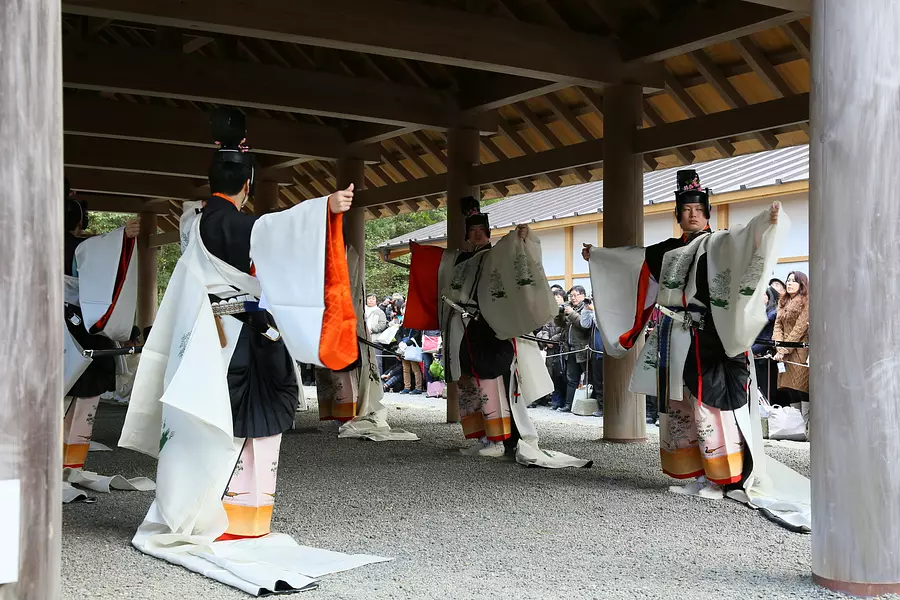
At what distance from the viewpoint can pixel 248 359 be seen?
3.38m

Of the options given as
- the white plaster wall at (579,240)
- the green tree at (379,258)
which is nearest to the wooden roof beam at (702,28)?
the white plaster wall at (579,240)

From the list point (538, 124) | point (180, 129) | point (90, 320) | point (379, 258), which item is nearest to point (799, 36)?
point (538, 124)

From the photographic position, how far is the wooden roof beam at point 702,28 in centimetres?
514

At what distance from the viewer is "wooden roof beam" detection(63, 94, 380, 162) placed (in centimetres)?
755

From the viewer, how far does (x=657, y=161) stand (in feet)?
24.3

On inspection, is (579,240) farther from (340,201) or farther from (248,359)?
(340,201)

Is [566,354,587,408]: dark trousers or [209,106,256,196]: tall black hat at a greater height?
[209,106,256,196]: tall black hat

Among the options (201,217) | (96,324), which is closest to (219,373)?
(201,217)

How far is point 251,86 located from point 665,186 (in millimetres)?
7055

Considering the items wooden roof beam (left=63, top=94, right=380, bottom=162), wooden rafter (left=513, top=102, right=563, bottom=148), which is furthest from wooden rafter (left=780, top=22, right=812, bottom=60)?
wooden roof beam (left=63, top=94, right=380, bottom=162)

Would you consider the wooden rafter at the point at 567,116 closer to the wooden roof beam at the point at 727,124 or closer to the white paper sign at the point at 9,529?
the wooden roof beam at the point at 727,124

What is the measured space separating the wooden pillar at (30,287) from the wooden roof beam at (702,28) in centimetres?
387

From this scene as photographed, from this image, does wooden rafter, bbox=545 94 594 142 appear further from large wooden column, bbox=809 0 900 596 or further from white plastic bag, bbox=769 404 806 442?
large wooden column, bbox=809 0 900 596

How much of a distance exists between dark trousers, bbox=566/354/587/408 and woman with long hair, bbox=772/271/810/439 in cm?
251
